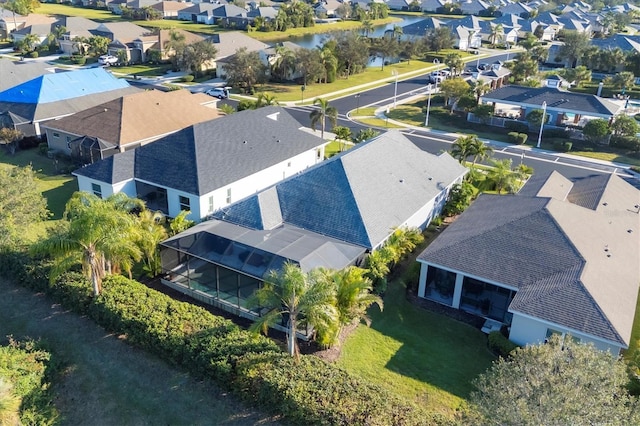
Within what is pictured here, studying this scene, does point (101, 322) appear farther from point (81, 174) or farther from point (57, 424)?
point (81, 174)

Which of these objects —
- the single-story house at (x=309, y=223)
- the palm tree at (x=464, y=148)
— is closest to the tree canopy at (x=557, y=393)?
the single-story house at (x=309, y=223)

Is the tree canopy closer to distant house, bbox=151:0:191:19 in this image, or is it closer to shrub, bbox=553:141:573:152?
shrub, bbox=553:141:573:152

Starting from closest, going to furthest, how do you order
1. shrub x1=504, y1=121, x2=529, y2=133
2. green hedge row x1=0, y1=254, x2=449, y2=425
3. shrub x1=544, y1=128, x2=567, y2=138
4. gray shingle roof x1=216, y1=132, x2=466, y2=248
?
green hedge row x1=0, y1=254, x2=449, y2=425 → gray shingle roof x1=216, y1=132, x2=466, y2=248 → shrub x1=544, y1=128, x2=567, y2=138 → shrub x1=504, y1=121, x2=529, y2=133

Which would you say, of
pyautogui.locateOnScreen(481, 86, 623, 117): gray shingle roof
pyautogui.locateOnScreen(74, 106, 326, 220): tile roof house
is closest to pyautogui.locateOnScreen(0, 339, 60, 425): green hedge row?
pyautogui.locateOnScreen(74, 106, 326, 220): tile roof house

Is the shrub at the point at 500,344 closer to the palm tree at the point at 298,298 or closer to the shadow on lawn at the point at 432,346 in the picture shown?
the shadow on lawn at the point at 432,346

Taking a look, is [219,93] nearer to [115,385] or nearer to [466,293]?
[466,293]

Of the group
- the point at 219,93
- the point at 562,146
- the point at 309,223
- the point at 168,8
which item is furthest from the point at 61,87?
the point at 168,8

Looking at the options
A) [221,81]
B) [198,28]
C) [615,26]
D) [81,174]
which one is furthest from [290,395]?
[615,26]
